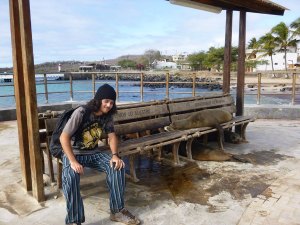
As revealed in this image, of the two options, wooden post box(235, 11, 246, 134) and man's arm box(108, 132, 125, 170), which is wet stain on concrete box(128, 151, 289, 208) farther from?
wooden post box(235, 11, 246, 134)

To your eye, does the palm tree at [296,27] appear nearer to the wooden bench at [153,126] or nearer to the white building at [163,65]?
the wooden bench at [153,126]

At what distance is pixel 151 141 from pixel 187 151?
1.02 metres

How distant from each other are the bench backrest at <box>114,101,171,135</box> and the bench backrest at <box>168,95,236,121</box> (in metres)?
0.20

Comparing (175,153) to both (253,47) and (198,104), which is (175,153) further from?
(253,47)

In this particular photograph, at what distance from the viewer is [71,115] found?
3.10 m

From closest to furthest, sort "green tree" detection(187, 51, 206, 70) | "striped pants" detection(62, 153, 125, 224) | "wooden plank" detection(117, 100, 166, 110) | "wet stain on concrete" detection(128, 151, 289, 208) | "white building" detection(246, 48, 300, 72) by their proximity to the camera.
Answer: "striped pants" detection(62, 153, 125, 224)
"wet stain on concrete" detection(128, 151, 289, 208)
"wooden plank" detection(117, 100, 166, 110)
"white building" detection(246, 48, 300, 72)
"green tree" detection(187, 51, 206, 70)

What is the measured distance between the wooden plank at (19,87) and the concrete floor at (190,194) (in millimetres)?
318

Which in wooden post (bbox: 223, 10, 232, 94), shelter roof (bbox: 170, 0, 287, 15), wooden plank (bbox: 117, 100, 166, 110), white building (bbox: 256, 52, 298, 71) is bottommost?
wooden plank (bbox: 117, 100, 166, 110)

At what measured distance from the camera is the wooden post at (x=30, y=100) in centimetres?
329

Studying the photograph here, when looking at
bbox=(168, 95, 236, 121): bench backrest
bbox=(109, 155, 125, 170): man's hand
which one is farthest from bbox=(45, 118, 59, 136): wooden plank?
bbox=(168, 95, 236, 121): bench backrest

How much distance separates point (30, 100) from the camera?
3389mm

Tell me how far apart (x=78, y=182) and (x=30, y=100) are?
1.08m

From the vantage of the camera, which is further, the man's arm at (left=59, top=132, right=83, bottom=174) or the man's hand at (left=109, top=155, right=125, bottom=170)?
the man's hand at (left=109, top=155, right=125, bottom=170)

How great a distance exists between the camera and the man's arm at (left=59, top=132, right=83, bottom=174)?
9.46ft
